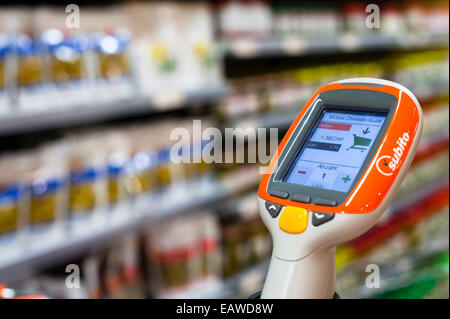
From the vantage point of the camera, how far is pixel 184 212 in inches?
86.4

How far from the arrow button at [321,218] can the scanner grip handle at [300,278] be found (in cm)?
3

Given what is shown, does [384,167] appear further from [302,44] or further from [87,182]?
[302,44]

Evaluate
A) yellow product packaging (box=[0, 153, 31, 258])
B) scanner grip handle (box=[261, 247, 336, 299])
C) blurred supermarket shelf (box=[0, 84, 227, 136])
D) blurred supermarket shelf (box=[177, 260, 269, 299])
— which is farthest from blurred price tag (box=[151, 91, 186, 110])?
scanner grip handle (box=[261, 247, 336, 299])

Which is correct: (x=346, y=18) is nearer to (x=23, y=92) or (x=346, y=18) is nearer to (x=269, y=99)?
(x=269, y=99)

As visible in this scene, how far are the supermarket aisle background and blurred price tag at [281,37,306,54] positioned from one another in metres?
0.01

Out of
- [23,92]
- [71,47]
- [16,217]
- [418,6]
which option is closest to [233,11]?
[71,47]

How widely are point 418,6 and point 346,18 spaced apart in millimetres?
890

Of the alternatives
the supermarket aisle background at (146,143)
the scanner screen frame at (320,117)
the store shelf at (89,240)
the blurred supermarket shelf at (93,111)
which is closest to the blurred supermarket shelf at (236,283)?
the supermarket aisle background at (146,143)

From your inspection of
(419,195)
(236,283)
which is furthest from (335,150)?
(419,195)

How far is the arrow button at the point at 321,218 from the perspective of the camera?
0.58 meters

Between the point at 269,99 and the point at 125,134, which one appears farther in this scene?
the point at 269,99

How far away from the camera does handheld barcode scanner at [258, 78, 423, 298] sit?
579mm

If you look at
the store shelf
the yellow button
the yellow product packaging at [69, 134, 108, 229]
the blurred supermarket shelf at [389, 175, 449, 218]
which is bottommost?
the blurred supermarket shelf at [389, 175, 449, 218]

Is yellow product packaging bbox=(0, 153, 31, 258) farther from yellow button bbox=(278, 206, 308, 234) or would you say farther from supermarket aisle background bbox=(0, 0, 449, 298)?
yellow button bbox=(278, 206, 308, 234)
